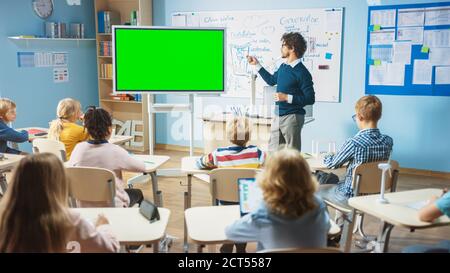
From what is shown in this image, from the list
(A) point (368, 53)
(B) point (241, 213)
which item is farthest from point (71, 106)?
(A) point (368, 53)

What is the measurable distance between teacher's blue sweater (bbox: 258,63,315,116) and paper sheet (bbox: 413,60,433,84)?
5.91ft

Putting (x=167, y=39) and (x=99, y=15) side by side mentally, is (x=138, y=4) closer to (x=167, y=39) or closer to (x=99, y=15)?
(x=99, y=15)

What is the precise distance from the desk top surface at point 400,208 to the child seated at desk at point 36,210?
157cm

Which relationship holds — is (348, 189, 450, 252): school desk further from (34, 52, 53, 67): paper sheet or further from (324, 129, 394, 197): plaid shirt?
(34, 52, 53, 67): paper sheet

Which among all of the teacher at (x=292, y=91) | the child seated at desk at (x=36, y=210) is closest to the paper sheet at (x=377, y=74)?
the teacher at (x=292, y=91)

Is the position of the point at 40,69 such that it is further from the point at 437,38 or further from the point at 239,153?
the point at 437,38

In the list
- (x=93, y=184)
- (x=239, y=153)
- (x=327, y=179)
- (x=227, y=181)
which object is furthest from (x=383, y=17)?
(x=93, y=184)

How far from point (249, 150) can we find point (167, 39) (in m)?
2.51

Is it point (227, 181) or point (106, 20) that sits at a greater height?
point (106, 20)

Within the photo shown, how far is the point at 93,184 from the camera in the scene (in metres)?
3.10

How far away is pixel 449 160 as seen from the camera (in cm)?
584

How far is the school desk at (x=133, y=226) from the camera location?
2.27 m

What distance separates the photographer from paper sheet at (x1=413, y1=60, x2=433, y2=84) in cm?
575

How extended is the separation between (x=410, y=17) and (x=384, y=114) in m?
1.20
